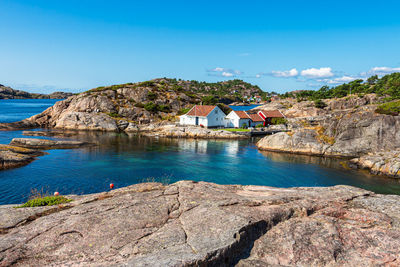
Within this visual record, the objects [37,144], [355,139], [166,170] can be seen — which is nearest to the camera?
[166,170]

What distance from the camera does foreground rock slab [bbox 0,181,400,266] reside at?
322 inches

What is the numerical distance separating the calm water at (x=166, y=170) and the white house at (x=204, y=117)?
27668 mm

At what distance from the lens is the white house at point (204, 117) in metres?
83.1

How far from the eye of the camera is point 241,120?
86.2 meters

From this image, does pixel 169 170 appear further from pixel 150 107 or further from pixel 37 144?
pixel 150 107

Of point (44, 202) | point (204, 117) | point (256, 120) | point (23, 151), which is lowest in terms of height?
point (23, 151)

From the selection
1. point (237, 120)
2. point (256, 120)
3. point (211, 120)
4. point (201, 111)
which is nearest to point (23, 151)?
point (201, 111)

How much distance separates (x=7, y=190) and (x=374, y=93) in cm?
15026

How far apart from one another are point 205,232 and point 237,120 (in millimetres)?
78320

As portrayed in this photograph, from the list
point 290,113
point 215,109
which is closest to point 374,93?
point 290,113

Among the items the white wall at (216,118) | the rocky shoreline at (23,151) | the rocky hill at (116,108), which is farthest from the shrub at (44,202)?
the rocky hill at (116,108)

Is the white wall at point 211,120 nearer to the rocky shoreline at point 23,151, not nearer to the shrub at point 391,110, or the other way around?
the rocky shoreline at point 23,151

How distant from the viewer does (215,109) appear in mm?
84750

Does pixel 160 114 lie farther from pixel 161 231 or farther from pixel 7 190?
pixel 161 231
